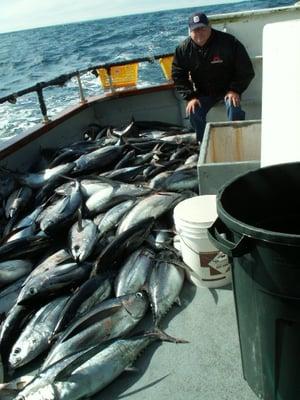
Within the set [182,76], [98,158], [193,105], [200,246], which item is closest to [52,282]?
[200,246]

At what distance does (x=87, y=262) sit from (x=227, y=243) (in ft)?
6.66

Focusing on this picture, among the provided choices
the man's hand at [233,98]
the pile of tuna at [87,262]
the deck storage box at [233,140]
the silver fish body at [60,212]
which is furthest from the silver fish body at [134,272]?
the man's hand at [233,98]

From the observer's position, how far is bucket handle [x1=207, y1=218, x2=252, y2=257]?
5.40ft


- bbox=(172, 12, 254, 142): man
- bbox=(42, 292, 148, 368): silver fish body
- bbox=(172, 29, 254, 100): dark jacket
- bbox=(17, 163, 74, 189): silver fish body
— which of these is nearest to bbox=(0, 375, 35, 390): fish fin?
bbox=(42, 292, 148, 368): silver fish body

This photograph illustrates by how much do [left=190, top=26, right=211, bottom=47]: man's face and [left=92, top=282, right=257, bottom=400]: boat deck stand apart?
358 cm

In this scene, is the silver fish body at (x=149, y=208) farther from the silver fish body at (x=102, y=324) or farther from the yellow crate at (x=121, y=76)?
the yellow crate at (x=121, y=76)

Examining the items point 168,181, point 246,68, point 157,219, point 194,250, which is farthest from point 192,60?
point 194,250

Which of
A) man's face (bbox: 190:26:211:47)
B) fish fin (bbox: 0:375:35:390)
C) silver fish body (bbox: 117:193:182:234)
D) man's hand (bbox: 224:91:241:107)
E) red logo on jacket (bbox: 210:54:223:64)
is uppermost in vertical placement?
man's face (bbox: 190:26:211:47)

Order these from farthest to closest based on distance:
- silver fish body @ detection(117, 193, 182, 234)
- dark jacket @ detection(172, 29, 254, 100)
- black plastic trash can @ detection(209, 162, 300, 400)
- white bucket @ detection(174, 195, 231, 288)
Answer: dark jacket @ detection(172, 29, 254, 100) < silver fish body @ detection(117, 193, 182, 234) < white bucket @ detection(174, 195, 231, 288) < black plastic trash can @ detection(209, 162, 300, 400)

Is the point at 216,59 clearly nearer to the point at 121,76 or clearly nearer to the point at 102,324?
the point at 121,76

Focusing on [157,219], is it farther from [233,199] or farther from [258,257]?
[258,257]

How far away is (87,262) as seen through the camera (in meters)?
3.57

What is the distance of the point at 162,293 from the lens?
316cm

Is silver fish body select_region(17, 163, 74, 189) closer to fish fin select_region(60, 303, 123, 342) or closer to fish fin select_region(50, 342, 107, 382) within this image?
fish fin select_region(60, 303, 123, 342)
